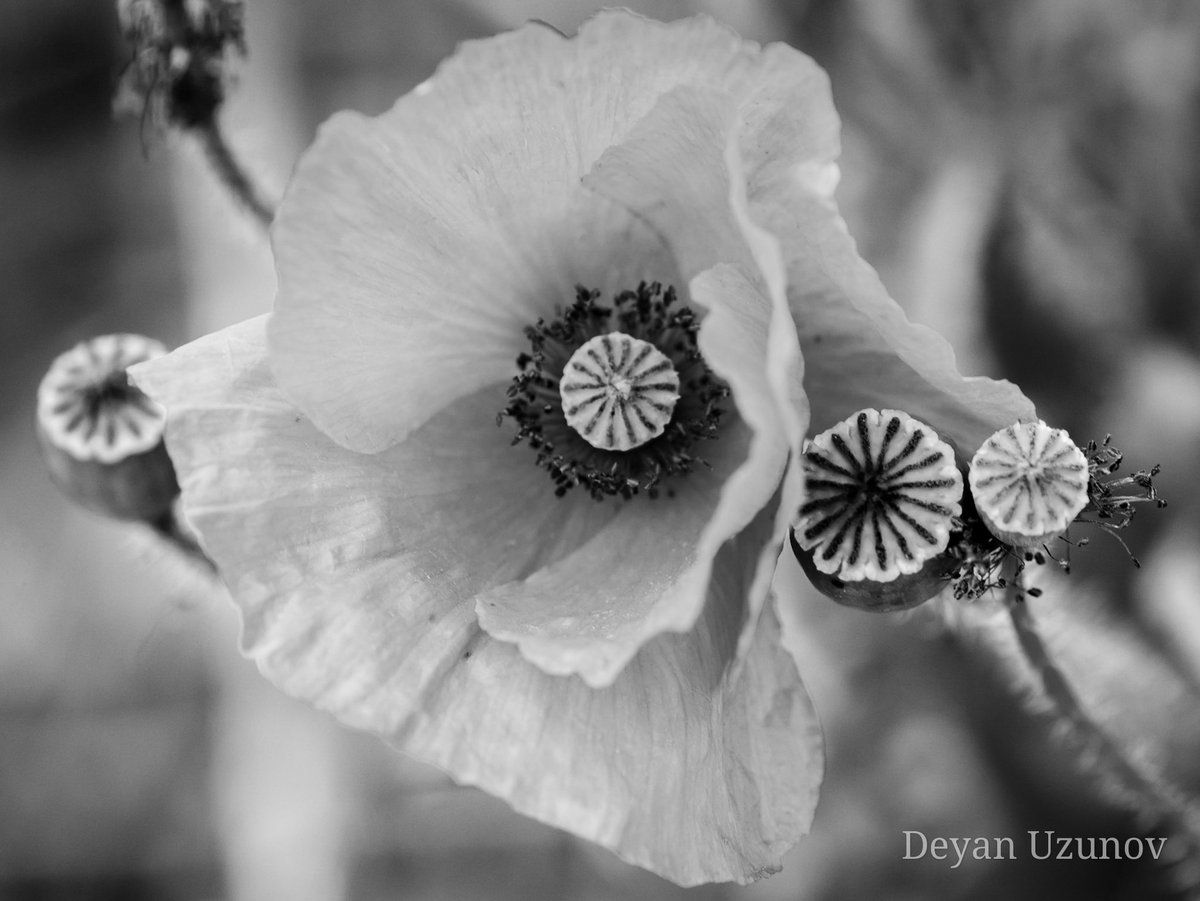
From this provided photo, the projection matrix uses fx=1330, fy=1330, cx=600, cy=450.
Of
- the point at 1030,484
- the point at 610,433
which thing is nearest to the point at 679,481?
the point at 610,433

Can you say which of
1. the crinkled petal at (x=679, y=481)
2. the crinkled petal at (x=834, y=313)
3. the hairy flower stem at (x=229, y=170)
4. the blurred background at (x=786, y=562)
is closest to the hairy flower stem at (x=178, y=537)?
the blurred background at (x=786, y=562)

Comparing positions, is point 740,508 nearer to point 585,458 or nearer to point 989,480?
point 989,480

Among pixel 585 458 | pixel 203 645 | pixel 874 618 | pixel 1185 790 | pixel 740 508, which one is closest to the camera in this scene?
pixel 740 508

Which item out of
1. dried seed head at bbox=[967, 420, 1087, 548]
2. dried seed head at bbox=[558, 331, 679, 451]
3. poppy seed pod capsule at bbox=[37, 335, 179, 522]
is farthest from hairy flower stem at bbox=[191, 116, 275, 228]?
dried seed head at bbox=[967, 420, 1087, 548]

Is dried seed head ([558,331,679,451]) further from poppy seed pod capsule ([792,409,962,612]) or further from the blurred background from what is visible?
the blurred background

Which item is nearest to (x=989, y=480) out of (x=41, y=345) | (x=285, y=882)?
(x=285, y=882)

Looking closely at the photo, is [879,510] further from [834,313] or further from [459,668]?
[459,668]
